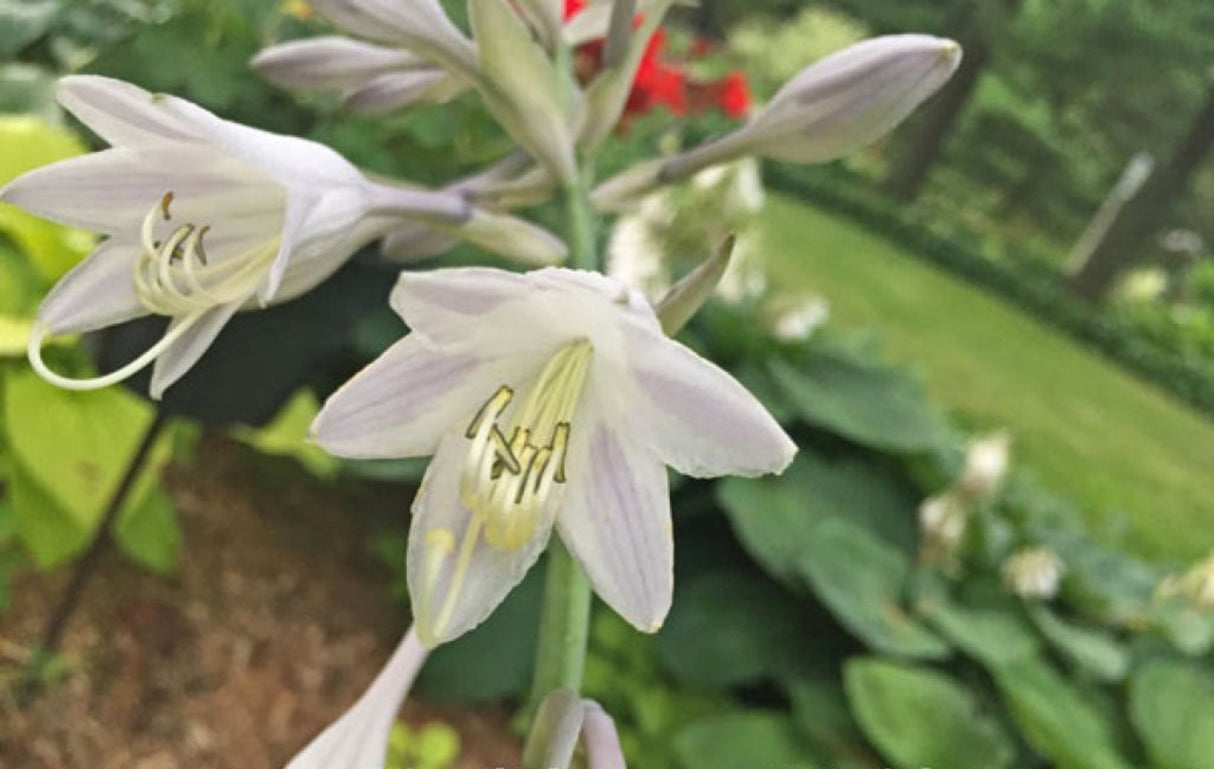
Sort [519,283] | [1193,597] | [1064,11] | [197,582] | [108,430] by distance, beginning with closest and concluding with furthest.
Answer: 1. [519,283]
2. [108,430]
3. [197,582]
4. [1193,597]
5. [1064,11]

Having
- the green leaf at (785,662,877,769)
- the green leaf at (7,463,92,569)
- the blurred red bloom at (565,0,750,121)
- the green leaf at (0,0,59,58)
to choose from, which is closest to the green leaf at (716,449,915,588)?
the green leaf at (785,662,877,769)

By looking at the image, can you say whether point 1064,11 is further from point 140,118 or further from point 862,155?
point 140,118

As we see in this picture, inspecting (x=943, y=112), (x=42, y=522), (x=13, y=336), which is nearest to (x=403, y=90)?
(x=13, y=336)

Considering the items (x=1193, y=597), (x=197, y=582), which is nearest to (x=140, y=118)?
(x=197, y=582)

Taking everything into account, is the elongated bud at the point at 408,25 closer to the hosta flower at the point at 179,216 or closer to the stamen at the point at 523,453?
the hosta flower at the point at 179,216

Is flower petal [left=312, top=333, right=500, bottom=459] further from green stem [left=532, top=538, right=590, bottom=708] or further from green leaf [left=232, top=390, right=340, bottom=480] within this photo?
green leaf [left=232, top=390, right=340, bottom=480]

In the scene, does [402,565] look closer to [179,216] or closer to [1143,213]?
[179,216]
